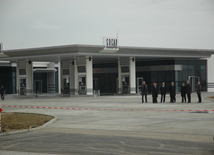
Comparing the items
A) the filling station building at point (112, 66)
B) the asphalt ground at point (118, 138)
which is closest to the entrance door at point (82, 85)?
the filling station building at point (112, 66)

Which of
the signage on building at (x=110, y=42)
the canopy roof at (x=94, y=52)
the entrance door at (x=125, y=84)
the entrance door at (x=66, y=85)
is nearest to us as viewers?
the signage on building at (x=110, y=42)

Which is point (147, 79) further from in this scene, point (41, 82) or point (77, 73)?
point (41, 82)

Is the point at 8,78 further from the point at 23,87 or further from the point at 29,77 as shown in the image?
the point at 29,77

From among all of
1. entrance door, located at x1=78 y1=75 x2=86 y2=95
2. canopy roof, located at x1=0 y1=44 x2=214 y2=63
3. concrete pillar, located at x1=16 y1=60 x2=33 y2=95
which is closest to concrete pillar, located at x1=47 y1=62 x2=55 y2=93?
concrete pillar, located at x1=16 y1=60 x2=33 y2=95

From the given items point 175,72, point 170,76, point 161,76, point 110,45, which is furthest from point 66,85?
point 175,72

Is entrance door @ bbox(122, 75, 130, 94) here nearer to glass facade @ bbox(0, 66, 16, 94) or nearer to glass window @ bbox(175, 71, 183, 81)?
glass window @ bbox(175, 71, 183, 81)

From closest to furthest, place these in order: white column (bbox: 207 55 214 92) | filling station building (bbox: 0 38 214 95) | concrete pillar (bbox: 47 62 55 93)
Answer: filling station building (bbox: 0 38 214 95) → white column (bbox: 207 55 214 92) → concrete pillar (bbox: 47 62 55 93)

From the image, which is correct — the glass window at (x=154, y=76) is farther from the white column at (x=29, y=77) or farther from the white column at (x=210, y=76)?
the white column at (x=29, y=77)

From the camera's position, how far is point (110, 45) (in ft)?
117

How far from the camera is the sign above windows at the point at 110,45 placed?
35.4m

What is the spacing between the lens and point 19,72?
41.4 metres

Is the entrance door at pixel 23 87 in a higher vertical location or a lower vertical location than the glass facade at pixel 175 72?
lower

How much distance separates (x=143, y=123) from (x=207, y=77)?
34.9 metres

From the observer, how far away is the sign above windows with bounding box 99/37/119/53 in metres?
35.4
